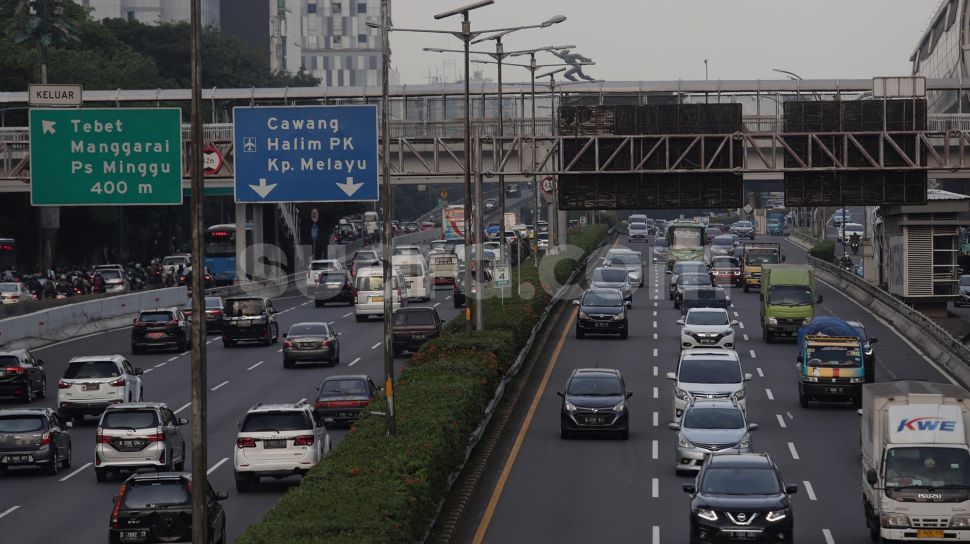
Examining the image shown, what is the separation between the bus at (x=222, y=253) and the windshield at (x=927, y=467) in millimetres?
69416

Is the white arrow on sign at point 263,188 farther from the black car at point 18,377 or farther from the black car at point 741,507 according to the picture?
the black car at point 18,377

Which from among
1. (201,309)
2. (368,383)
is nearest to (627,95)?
(368,383)

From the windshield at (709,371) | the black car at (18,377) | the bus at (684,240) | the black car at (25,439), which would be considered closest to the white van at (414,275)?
the bus at (684,240)

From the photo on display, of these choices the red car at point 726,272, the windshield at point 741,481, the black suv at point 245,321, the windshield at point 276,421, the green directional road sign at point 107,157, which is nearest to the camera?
the windshield at point 741,481

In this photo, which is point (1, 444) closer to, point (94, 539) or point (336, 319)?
point (94, 539)

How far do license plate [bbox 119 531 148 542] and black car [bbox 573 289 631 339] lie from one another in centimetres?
3598

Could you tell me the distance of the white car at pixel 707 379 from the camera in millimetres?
38656

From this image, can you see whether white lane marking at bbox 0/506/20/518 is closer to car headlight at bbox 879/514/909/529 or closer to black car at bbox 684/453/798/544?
black car at bbox 684/453/798/544

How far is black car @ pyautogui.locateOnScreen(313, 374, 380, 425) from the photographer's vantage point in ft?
128

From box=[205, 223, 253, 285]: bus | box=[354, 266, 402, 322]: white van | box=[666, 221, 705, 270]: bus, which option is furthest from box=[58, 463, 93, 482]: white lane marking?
box=[205, 223, 253, 285]: bus

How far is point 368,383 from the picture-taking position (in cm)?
3981

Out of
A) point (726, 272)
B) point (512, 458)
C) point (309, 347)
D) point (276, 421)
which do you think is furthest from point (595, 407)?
point (726, 272)

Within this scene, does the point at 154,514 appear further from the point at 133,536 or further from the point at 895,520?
the point at 895,520

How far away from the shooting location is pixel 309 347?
2039 inches
